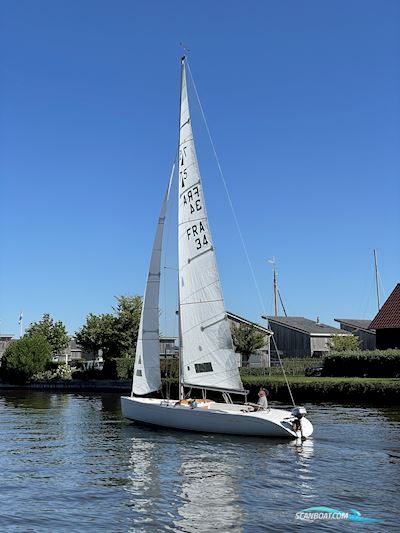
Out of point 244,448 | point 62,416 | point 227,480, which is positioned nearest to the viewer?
point 227,480

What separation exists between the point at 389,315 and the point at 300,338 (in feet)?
89.2

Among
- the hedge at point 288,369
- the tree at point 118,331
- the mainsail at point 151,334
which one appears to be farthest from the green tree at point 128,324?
the mainsail at point 151,334

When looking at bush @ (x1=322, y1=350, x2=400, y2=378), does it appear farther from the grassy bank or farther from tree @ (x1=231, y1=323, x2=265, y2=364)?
tree @ (x1=231, y1=323, x2=265, y2=364)

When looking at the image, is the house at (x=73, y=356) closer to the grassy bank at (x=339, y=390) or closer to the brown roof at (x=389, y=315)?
the brown roof at (x=389, y=315)

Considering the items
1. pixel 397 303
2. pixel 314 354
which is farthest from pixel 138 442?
pixel 314 354

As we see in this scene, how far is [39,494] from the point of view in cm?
1834

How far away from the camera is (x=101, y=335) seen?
87.4 m

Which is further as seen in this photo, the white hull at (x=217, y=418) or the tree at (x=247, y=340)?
the tree at (x=247, y=340)

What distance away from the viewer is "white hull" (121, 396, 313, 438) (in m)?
27.8

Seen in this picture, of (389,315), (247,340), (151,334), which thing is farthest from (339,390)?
(247,340)

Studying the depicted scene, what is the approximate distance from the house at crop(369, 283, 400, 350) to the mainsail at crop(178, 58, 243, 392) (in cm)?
3478

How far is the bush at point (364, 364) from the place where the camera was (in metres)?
54.8

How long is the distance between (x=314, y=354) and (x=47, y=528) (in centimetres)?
7752

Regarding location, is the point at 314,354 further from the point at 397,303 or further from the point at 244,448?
the point at 244,448
